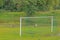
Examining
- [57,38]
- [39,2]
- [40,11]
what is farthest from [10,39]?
[40,11]

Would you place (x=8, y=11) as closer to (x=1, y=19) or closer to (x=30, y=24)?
(x=1, y=19)

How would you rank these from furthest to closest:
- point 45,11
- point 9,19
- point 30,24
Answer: point 45,11, point 9,19, point 30,24

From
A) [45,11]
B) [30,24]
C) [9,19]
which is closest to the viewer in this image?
[30,24]

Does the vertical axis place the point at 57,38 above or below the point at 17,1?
below

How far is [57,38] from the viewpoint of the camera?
43.5ft

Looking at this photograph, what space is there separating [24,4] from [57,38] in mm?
12893

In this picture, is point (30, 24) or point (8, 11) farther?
point (8, 11)

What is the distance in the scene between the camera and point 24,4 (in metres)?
25.6

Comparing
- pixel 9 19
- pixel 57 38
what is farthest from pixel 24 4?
pixel 57 38

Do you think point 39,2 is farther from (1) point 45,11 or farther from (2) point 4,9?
(2) point 4,9

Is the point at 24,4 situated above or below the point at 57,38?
above

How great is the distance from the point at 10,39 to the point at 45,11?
14.8 m

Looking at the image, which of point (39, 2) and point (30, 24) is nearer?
point (30, 24)

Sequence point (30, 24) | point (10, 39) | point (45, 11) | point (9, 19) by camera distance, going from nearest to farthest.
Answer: point (10, 39)
point (30, 24)
point (9, 19)
point (45, 11)
